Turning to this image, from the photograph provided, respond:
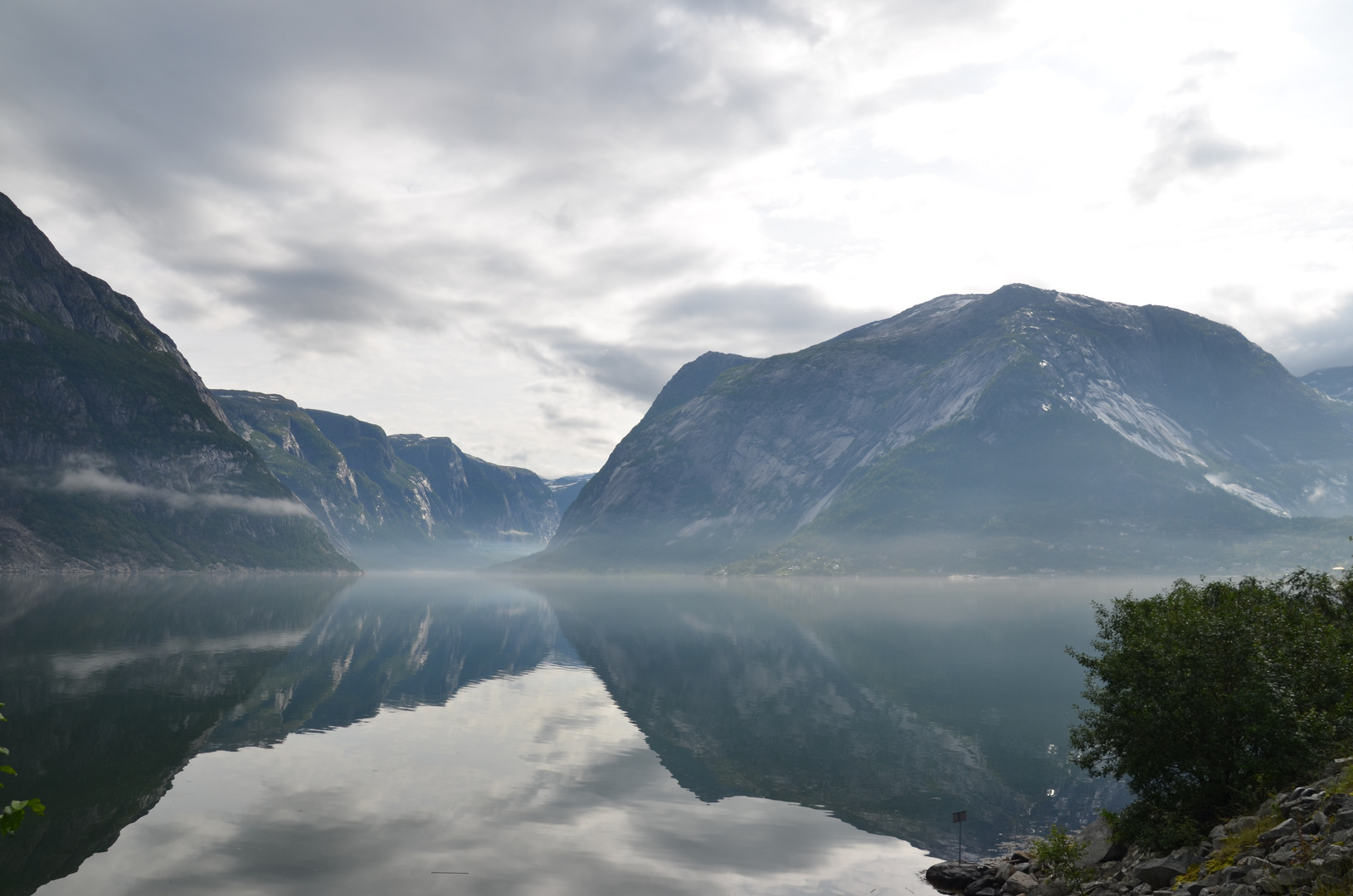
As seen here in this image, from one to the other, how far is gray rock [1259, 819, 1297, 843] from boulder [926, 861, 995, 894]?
44.8ft

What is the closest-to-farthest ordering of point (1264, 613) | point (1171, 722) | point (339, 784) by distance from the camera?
point (1171, 722) → point (1264, 613) → point (339, 784)

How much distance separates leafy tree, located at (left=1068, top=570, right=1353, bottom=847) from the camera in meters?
29.8

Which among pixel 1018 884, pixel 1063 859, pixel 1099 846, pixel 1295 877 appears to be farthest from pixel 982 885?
pixel 1295 877

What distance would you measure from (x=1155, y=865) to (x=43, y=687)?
8839cm

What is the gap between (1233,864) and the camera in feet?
82.8

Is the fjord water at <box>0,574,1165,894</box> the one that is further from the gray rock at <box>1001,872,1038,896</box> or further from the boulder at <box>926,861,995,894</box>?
the gray rock at <box>1001,872,1038,896</box>

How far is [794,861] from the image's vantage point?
3841 centimetres

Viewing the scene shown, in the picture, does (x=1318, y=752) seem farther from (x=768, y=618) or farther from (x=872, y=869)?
(x=768, y=618)

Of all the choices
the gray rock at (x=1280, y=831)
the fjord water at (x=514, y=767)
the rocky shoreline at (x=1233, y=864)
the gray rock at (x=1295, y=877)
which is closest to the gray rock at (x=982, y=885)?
the rocky shoreline at (x=1233, y=864)

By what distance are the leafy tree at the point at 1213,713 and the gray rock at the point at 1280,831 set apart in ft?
15.6

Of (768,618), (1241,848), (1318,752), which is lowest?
(768,618)

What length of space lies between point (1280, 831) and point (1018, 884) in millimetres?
12202

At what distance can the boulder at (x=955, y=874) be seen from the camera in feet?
117

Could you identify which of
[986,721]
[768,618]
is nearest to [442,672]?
[986,721]
